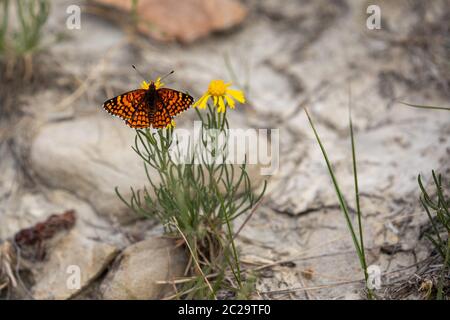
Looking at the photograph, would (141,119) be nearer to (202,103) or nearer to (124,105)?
(124,105)

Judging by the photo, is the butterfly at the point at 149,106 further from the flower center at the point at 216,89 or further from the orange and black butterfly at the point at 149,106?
the flower center at the point at 216,89

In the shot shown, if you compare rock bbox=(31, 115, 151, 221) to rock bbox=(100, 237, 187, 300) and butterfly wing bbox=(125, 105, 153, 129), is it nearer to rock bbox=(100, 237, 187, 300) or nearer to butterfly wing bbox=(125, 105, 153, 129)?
rock bbox=(100, 237, 187, 300)

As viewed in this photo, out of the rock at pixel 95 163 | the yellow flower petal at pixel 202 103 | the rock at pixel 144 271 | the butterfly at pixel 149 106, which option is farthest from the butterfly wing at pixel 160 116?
the rock at pixel 95 163

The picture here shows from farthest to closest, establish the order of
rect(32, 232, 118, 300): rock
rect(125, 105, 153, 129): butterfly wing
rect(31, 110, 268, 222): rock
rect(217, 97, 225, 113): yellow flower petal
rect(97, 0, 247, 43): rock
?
rect(97, 0, 247, 43): rock < rect(31, 110, 268, 222): rock < rect(32, 232, 118, 300): rock < rect(217, 97, 225, 113): yellow flower petal < rect(125, 105, 153, 129): butterfly wing

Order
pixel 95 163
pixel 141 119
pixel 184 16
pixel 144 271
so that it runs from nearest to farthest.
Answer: pixel 141 119, pixel 144 271, pixel 95 163, pixel 184 16

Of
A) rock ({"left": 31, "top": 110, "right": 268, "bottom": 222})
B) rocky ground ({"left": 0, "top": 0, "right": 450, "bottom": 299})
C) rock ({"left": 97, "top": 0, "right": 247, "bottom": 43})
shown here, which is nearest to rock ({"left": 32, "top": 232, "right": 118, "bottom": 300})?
rocky ground ({"left": 0, "top": 0, "right": 450, "bottom": 299})

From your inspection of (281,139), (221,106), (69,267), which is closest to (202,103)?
(221,106)
